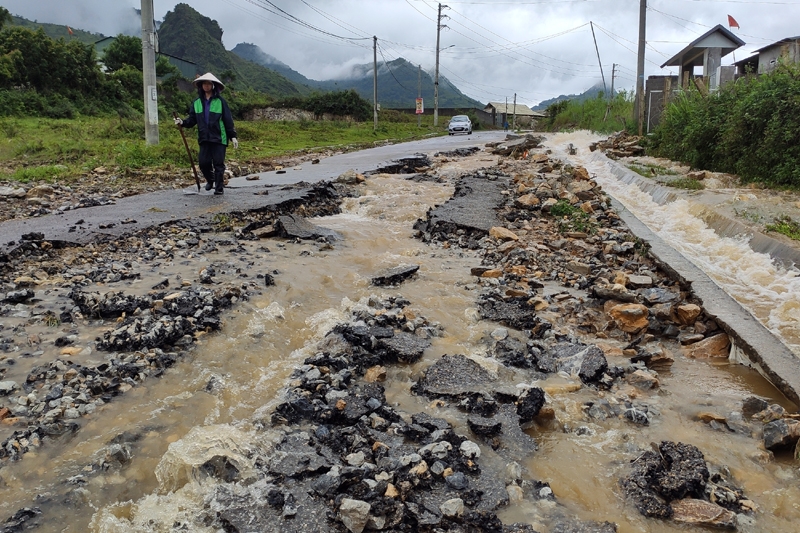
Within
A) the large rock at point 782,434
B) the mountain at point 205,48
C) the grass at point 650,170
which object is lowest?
the large rock at point 782,434

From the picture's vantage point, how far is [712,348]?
12.3ft

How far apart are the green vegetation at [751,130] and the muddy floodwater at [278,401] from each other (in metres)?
3.68

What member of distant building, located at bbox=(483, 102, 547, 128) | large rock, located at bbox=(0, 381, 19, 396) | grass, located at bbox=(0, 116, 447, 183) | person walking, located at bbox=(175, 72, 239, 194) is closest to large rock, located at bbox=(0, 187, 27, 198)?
grass, located at bbox=(0, 116, 447, 183)

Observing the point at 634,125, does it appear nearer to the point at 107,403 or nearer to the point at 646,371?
the point at 646,371

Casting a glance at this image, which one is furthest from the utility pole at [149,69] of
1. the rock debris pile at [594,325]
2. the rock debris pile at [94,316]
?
the rock debris pile at [594,325]

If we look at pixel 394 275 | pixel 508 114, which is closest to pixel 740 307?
pixel 394 275

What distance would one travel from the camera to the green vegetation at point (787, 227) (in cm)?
536

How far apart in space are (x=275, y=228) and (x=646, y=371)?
4.26 m

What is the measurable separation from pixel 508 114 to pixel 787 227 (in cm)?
6169

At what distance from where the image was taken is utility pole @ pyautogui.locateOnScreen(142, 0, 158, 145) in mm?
12156

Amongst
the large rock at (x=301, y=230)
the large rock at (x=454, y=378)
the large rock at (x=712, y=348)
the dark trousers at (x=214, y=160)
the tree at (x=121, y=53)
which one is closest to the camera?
the large rock at (x=454, y=378)

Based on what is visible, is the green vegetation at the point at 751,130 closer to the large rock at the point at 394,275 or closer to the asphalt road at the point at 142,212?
the large rock at the point at 394,275

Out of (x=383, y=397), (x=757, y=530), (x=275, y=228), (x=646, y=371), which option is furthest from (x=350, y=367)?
(x=275, y=228)

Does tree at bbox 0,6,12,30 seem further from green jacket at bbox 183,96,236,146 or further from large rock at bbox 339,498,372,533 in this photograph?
large rock at bbox 339,498,372,533
